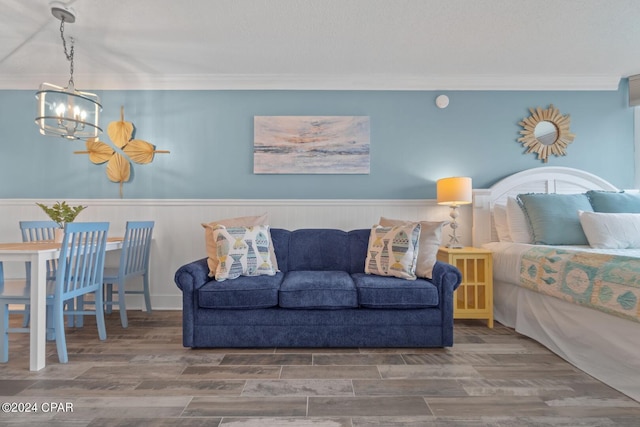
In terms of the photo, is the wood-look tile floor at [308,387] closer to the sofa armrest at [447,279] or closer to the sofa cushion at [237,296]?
the sofa cushion at [237,296]

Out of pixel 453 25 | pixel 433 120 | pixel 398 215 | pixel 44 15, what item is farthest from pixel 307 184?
pixel 44 15

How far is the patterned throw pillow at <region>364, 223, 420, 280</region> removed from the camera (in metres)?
2.41

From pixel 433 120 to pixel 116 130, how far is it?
3.33m

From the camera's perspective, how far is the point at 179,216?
325 cm

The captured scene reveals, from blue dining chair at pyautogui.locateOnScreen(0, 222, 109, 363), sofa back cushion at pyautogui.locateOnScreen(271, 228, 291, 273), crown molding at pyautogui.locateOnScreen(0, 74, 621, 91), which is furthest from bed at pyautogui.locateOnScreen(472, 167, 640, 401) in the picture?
blue dining chair at pyautogui.locateOnScreen(0, 222, 109, 363)

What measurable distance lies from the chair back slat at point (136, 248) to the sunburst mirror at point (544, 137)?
390 cm

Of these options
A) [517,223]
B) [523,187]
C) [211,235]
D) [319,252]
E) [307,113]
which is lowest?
[319,252]

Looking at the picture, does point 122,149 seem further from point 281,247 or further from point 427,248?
point 427,248

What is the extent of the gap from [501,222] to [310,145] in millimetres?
2071

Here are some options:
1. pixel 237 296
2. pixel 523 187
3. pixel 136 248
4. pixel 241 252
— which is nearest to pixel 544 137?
pixel 523 187

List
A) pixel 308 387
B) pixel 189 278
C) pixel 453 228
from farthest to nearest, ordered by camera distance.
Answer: pixel 453 228, pixel 189 278, pixel 308 387

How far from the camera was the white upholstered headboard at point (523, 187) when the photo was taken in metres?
3.21

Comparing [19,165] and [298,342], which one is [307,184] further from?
[19,165]

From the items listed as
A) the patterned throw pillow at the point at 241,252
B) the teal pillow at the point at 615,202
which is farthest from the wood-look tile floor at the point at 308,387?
the teal pillow at the point at 615,202
